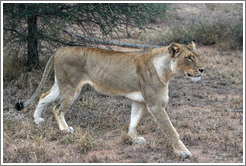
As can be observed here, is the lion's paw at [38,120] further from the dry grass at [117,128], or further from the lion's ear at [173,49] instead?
the lion's ear at [173,49]

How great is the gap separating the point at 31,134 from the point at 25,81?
2.00 meters

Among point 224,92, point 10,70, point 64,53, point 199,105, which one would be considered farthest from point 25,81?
point 224,92

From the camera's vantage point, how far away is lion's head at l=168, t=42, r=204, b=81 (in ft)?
15.1

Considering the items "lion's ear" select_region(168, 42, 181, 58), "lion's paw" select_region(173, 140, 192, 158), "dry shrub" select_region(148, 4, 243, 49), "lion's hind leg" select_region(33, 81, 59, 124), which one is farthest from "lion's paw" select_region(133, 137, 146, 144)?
"dry shrub" select_region(148, 4, 243, 49)

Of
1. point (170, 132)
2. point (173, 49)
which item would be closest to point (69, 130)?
point (170, 132)

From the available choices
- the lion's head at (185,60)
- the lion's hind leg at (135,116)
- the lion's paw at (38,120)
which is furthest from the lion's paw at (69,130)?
the lion's head at (185,60)

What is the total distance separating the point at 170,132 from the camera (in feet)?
15.2

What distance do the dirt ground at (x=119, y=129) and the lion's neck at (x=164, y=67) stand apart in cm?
76

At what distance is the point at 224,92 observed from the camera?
7473 mm

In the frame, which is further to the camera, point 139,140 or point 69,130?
point 69,130

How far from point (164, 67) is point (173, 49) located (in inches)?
9.6

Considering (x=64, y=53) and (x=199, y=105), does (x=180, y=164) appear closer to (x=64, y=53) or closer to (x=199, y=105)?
(x=64, y=53)

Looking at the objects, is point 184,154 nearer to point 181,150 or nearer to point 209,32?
point 181,150

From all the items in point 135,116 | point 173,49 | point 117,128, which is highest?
point 173,49
